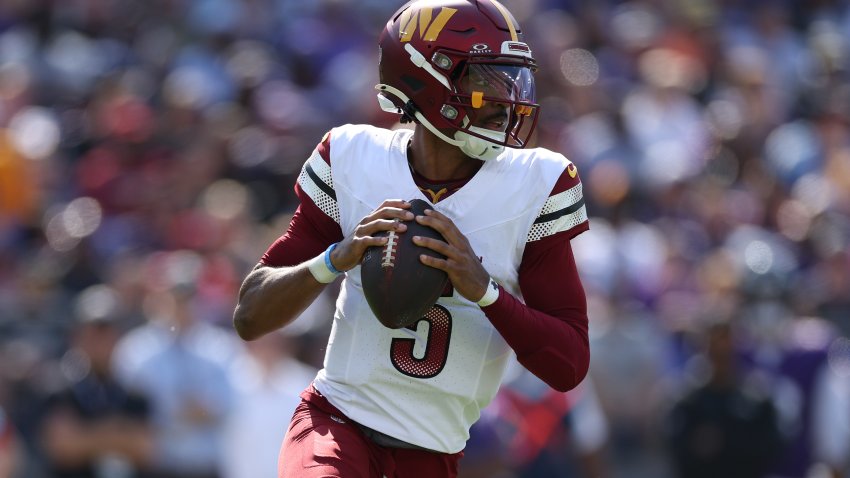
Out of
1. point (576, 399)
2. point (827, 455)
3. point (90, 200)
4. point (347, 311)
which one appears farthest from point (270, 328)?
point (90, 200)

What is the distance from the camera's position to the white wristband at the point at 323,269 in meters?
3.54

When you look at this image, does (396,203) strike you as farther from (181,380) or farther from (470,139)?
(181,380)

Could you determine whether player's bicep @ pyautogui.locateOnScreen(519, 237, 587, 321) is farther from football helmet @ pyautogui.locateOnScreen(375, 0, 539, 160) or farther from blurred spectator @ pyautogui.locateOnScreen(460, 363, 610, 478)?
blurred spectator @ pyautogui.locateOnScreen(460, 363, 610, 478)

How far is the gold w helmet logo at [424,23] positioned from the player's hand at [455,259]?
54 cm

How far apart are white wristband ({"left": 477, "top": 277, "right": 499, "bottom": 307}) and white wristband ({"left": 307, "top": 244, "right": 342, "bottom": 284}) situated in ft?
1.25

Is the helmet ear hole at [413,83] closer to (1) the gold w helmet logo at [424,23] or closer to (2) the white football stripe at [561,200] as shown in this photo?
(1) the gold w helmet logo at [424,23]

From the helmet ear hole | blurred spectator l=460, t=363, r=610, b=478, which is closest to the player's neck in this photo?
the helmet ear hole

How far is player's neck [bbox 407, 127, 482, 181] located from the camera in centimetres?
382

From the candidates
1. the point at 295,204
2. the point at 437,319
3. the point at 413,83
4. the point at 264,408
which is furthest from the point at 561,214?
the point at 295,204

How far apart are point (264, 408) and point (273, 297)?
12.0ft

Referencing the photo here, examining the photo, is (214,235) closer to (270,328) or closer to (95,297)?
(95,297)

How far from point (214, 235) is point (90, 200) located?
1.06 meters

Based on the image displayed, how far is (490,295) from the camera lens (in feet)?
11.4

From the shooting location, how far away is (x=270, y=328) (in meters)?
3.73
